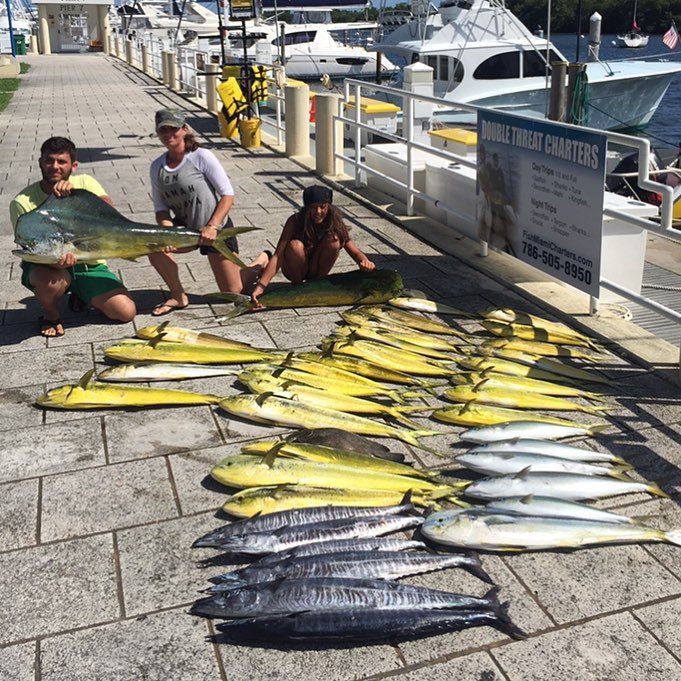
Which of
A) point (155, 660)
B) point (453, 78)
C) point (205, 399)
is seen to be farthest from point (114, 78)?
point (155, 660)

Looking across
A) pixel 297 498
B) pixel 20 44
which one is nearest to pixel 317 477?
pixel 297 498

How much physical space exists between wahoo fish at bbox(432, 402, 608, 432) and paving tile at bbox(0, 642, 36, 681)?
8.00 ft

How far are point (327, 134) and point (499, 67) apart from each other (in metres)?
18.0

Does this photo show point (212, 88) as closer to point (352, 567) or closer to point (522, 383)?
point (522, 383)

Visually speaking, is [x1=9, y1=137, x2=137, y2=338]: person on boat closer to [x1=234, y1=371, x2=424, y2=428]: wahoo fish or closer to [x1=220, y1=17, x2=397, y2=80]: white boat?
[x1=234, y1=371, x2=424, y2=428]: wahoo fish

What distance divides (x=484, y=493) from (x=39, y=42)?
6357cm

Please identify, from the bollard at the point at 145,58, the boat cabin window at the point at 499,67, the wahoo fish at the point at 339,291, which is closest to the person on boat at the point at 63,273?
the wahoo fish at the point at 339,291

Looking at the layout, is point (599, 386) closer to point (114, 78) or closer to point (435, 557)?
point (435, 557)

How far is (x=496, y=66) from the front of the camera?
2830 centimetres

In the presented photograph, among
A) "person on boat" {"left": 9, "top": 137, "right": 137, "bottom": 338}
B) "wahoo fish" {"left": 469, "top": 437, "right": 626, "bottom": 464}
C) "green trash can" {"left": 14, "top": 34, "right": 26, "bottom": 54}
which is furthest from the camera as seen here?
"green trash can" {"left": 14, "top": 34, "right": 26, "bottom": 54}

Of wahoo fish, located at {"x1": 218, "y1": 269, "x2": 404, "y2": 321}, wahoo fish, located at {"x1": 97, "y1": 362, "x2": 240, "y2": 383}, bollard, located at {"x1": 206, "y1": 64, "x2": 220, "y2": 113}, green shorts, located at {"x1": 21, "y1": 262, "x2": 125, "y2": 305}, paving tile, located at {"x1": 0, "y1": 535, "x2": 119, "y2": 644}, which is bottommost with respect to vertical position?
paving tile, located at {"x1": 0, "y1": 535, "x2": 119, "y2": 644}


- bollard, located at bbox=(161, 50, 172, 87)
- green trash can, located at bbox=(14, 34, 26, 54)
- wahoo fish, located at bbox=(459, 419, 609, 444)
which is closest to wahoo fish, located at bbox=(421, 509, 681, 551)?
wahoo fish, located at bbox=(459, 419, 609, 444)

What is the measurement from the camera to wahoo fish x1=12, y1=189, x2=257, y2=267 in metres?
5.48

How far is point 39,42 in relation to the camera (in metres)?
59.7
